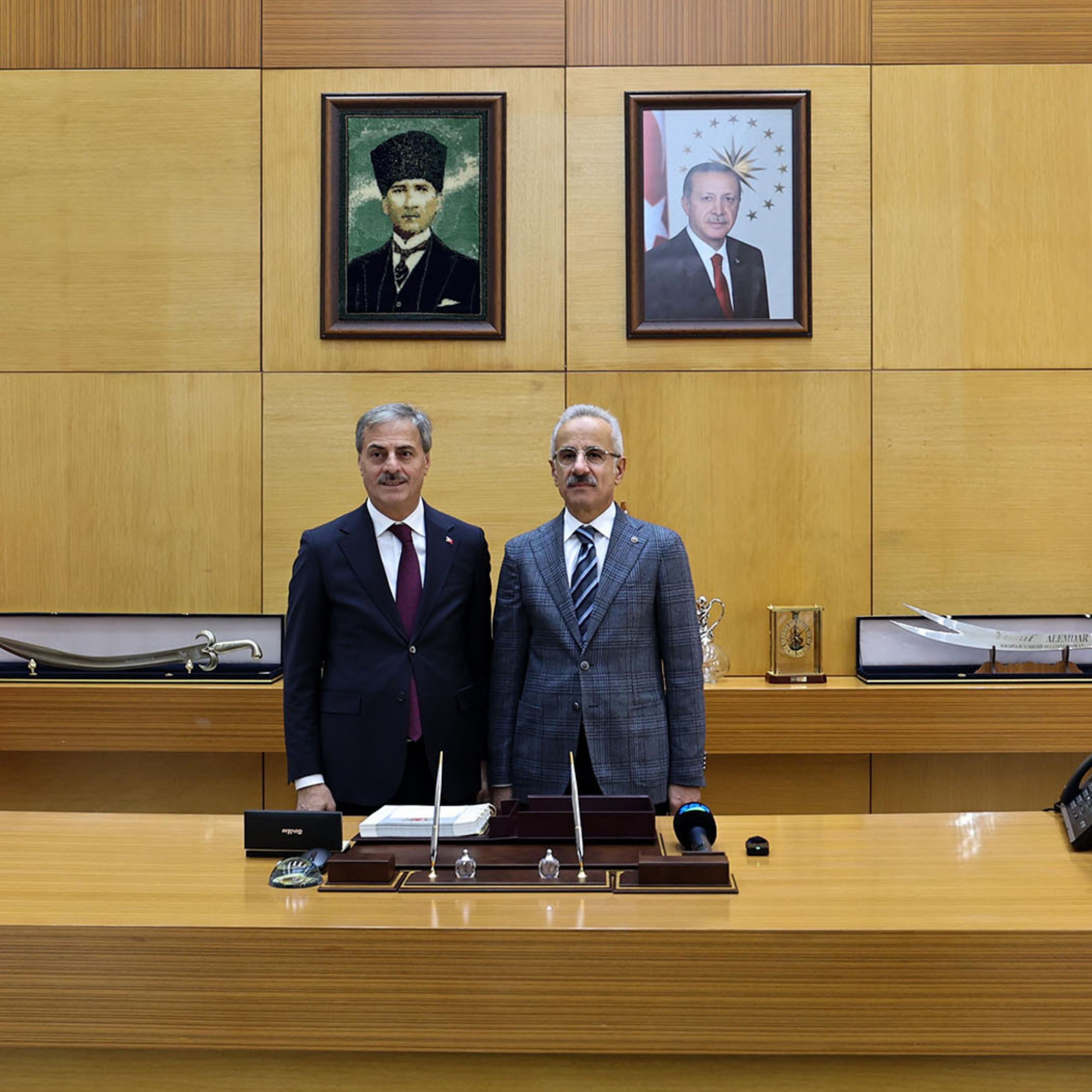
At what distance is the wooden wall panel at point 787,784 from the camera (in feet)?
13.6

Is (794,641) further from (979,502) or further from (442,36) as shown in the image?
(442,36)

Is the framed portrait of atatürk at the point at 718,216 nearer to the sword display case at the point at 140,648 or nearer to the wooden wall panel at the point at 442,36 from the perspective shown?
the wooden wall panel at the point at 442,36

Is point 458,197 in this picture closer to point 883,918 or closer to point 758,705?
point 758,705

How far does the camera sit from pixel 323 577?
290 cm

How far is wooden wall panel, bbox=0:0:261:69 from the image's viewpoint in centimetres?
426

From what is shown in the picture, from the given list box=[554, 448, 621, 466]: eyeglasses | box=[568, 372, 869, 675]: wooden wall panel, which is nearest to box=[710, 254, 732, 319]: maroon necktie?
box=[568, 372, 869, 675]: wooden wall panel

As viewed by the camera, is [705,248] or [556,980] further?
[705,248]

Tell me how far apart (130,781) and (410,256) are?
2.23 meters

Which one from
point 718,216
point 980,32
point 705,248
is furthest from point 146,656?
point 980,32

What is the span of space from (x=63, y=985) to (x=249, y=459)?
9.25ft

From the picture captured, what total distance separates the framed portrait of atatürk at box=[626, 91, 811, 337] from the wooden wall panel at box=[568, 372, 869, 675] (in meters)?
0.23

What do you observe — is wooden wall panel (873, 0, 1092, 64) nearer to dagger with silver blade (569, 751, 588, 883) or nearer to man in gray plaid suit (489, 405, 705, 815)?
man in gray plaid suit (489, 405, 705, 815)

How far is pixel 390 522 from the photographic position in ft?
9.68

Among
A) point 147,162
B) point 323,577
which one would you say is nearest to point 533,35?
point 147,162
